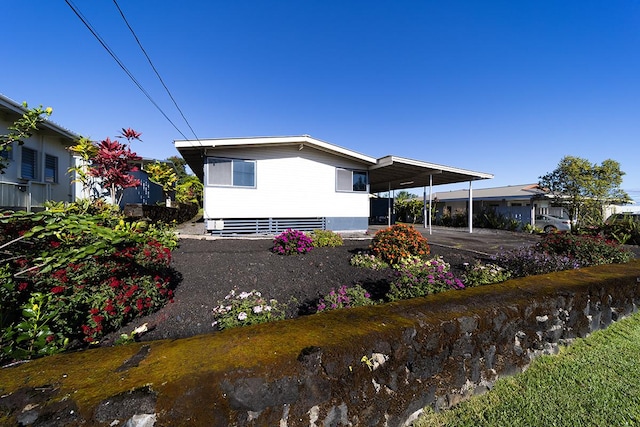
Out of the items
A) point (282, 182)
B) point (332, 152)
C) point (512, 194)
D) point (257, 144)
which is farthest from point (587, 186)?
point (257, 144)

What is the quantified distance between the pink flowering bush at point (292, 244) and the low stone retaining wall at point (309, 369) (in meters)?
5.04

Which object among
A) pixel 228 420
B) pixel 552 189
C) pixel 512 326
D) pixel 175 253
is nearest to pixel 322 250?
pixel 175 253

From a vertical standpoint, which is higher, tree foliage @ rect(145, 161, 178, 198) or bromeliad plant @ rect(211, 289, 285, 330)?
tree foliage @ rect(145, 161, 178, 198)

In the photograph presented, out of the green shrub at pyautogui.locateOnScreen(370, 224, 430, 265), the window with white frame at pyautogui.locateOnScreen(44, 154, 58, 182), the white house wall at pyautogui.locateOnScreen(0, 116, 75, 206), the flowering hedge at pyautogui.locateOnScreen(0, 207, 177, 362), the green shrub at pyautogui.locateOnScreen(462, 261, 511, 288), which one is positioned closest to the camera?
the flowering hedge at pyautogui.locateOnScreen(0, 207, 177, 362)

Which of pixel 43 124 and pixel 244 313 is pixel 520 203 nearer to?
pixel 244 313

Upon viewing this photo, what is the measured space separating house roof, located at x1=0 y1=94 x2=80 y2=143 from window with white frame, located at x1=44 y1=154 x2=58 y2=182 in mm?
968

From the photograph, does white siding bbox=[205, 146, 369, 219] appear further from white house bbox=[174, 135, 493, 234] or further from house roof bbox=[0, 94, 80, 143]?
house roof bbox=[0, 94, 80, 143]

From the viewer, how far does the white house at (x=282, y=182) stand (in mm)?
9914

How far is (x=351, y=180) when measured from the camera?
12086mm

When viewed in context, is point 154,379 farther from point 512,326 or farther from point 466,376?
point 512,326

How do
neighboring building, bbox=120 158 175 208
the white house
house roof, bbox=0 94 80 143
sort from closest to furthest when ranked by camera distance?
house roof, bbox=0 94 80 143, the white house, neighboring building, bbox=120 158 175 208

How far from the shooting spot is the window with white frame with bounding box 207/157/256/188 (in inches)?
391

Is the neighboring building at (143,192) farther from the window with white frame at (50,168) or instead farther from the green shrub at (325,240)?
the green shrub at (325,240)

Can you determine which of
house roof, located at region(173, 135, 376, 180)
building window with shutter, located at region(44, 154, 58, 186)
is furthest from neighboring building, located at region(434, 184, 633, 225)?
building window with shutter, located at region(44, 154, 58, 186)
